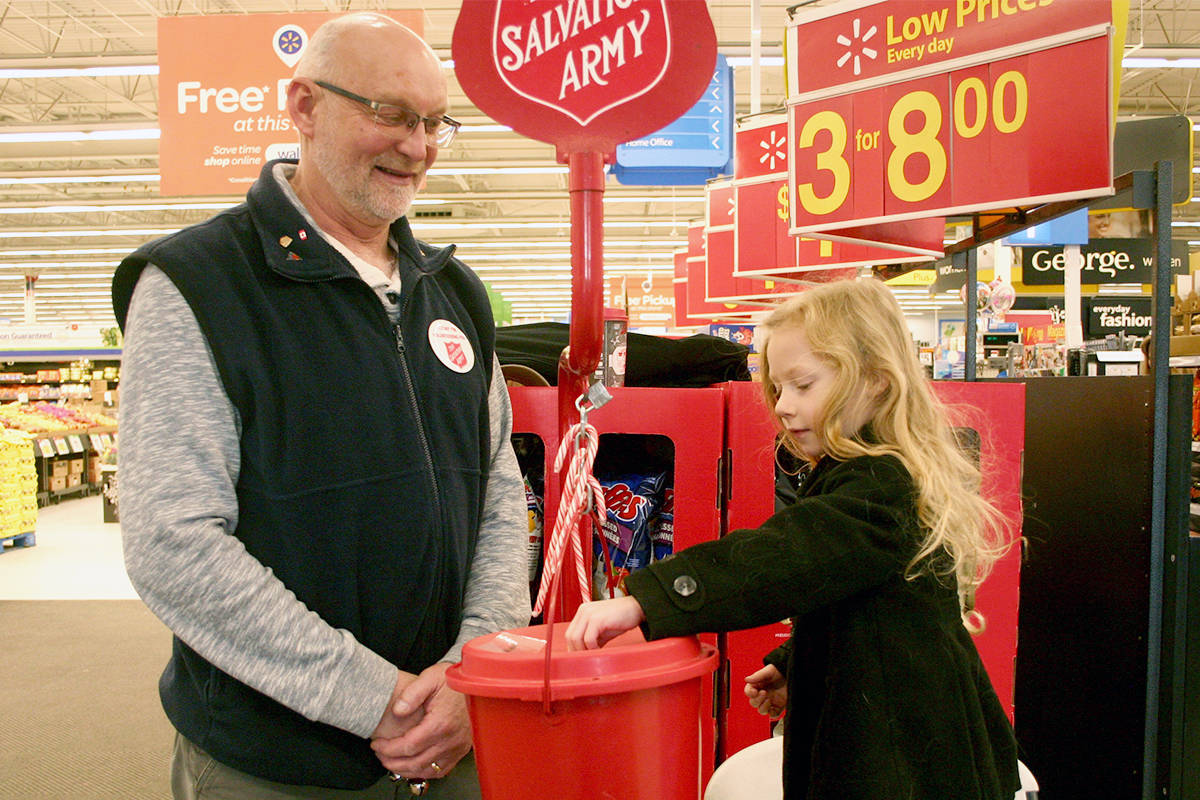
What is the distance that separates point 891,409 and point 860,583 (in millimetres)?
291

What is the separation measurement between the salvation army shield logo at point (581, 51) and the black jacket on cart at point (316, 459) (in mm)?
376

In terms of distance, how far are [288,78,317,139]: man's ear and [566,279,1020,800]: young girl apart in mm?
756

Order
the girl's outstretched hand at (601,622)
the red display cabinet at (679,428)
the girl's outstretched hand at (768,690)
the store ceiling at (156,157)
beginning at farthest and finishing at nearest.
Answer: the store ceiling at (156,157)
the red display cabinet at (679,428)
the girl's outstretched hand at (768,690)
the girl's outstretched hand at (601,622)

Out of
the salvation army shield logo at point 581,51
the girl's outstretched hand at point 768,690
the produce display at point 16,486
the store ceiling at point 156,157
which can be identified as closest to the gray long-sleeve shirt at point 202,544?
the salvation army shield logo at point 581,51

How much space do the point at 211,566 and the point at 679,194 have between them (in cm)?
1513

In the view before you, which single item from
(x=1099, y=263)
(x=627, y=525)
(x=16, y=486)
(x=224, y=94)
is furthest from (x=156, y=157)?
(x=627, y=525)

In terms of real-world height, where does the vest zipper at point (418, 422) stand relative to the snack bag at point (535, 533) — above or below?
above

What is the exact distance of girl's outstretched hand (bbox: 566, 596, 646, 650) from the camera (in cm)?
89

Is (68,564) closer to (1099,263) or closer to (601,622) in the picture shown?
(601,622)

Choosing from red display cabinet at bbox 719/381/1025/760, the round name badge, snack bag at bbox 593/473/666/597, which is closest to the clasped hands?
the round name badge

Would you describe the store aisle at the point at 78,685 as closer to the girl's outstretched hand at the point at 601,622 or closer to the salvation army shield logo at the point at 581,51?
the girl's outstretched hand at the point at 601,622

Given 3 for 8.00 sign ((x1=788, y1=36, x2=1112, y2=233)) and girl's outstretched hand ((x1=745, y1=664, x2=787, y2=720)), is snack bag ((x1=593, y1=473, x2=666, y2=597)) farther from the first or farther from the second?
3 for 8.00 sign ((x1=788, y1=36, x2=1112, y2=233))

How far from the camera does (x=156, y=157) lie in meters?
15.2

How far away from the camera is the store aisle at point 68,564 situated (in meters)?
6.12
